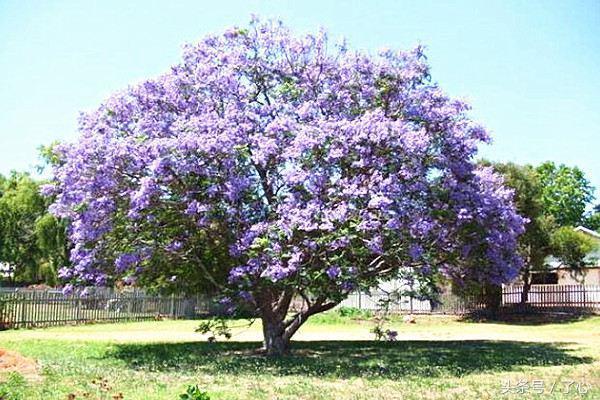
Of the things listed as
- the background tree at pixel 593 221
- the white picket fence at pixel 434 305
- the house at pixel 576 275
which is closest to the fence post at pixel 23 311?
the white picket fence at pixel 434 305

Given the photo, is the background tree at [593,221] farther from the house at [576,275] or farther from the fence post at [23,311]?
the fence post at [23,311]

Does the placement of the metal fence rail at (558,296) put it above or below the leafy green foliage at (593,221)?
below

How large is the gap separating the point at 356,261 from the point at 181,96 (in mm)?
5298

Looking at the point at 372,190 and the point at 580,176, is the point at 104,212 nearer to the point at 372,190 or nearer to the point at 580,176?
the point at 372,190

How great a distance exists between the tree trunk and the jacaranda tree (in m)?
0.03

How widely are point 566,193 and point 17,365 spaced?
218 ft

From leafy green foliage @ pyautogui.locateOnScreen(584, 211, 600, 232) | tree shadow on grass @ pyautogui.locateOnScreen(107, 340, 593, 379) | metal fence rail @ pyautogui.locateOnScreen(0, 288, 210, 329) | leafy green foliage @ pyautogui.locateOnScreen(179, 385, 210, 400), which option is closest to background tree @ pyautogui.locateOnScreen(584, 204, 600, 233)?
leafy green foliage @ pyautogui.locateOnScreen(584, 211, 600, 232)

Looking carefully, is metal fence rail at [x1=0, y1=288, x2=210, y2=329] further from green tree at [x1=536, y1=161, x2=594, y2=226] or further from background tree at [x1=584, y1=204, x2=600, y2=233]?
background tree at [x1=584, y1=204, x2=600, y2=233]

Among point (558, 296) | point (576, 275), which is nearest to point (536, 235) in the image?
point (558, 296)

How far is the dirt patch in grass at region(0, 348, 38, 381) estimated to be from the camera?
37.7ft

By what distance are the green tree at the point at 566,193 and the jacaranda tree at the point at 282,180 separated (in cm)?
5775

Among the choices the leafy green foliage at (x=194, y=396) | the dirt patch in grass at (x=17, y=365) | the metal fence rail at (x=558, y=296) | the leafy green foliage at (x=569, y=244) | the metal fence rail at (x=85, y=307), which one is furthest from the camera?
the metal fence rail at (x=558, y=296)

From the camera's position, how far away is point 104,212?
14.5m

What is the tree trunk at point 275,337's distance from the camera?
52.3ft
